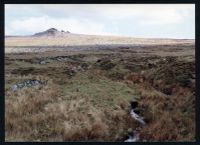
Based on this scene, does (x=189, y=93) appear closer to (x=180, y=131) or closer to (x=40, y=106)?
(x=180, y=131)

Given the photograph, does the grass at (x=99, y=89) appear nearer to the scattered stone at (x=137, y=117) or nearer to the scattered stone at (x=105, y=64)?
the scattered stone at (x=137, y=117)


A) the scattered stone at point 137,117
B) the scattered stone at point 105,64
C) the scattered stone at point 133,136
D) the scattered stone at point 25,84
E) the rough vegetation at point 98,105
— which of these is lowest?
the scattered stone at point 133,136

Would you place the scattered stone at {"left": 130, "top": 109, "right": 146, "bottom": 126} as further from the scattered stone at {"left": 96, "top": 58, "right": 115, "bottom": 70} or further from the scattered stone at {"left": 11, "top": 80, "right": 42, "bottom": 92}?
the scattered stone at {"left": 96, "top": 58, "right": 115, "bottom": 70}

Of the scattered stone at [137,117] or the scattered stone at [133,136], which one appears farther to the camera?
the scattered stone at [137,117]

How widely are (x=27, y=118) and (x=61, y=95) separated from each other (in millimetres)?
2039

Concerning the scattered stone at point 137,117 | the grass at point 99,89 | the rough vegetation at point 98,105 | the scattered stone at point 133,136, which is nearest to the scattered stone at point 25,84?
the rough vegetation at point 98,105

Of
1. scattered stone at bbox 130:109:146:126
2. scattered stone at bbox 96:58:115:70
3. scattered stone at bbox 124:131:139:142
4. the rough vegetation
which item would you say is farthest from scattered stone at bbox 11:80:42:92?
scattered stone at bbox 124:131:139:142

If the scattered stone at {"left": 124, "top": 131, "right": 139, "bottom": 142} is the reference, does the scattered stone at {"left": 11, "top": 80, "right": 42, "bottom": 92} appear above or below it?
above

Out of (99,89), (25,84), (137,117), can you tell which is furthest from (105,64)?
(137,117)

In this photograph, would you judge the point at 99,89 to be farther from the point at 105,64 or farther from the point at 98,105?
the point at 105,64

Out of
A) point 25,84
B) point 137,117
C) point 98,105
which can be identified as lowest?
point 137,117

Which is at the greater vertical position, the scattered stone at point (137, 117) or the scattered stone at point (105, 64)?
the scattered stone at point (105, 64)

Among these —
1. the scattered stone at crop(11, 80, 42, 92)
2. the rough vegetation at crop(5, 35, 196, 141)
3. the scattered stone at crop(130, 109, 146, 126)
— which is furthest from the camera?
the scattered stone at crop(11, 80, 42, 92)
